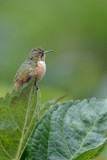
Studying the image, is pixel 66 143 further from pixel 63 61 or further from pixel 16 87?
pixel 63 61

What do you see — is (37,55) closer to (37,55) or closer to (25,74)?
(37,55)

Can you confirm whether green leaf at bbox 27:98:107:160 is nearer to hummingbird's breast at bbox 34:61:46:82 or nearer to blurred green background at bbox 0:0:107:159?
hummingbird's breast at bbox 34:61:46:82

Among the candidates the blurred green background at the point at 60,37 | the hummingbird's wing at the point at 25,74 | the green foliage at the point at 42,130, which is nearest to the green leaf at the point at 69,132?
the green foliage at the point at 42,130

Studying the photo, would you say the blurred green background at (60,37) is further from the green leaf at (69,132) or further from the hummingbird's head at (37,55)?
the green leaf at (69,132)

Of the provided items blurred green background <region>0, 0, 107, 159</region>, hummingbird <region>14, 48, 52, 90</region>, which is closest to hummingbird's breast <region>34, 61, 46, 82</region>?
hummingbird <region>14, 48, 52, 90</region>

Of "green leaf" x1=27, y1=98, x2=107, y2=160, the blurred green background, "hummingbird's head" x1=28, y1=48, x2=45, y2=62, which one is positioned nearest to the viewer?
"green leaf" x1=27, y1=98, x2=107, y2=160

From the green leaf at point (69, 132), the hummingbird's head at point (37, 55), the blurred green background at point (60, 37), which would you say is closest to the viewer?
the green leaf at point (69, 132)
